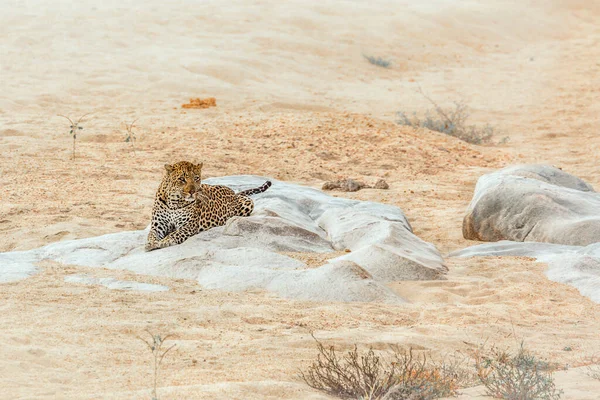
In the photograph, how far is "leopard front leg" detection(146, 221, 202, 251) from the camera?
8109 mm

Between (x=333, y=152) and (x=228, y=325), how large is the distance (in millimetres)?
7635

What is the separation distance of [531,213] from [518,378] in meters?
4.91

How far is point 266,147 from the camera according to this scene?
44.4 ft

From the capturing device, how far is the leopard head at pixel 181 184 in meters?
8.30

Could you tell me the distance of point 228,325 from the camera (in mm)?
6184

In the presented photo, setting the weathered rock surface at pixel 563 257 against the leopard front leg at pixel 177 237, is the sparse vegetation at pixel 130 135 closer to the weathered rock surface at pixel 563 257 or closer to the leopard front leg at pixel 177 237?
the leopard front leg at pixel 177 237

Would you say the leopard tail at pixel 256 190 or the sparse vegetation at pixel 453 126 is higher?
the leopard tail at pixel 256 190

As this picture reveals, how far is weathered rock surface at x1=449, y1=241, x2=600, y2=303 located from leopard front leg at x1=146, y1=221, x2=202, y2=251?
2.52 m

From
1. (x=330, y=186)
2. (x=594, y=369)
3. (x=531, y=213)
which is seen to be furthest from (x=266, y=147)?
(x=594, y=369)

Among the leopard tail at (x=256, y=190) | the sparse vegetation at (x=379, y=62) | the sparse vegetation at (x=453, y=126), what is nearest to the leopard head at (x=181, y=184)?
the leopard tail at (x=256, y=190)

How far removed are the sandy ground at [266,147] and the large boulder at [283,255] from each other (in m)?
0.21

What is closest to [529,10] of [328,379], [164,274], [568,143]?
[568,143]

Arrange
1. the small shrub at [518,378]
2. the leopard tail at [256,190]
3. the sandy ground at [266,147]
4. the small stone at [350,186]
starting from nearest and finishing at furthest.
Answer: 1. the small shrub at [518,378]
2. the sandy ground at [266,147]
3. the leopard tail at [256,190]
4. the small stone at [350,186]

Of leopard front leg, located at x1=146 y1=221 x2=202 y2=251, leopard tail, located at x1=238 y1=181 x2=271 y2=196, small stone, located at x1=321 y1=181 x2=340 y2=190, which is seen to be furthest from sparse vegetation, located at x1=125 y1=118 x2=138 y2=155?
leopard front leg, located at x1=146 y1=221 x2=202 y2=251
